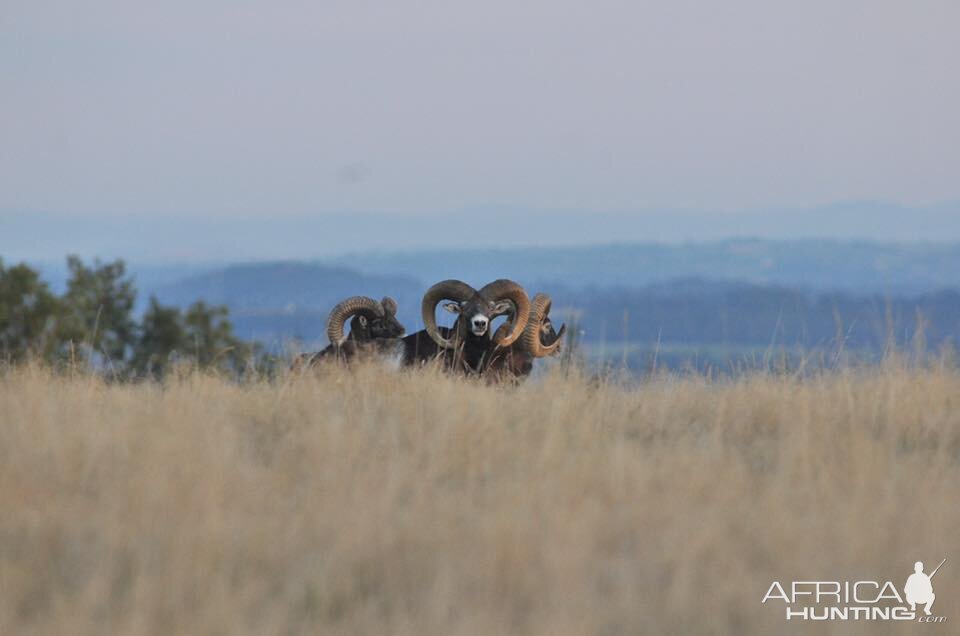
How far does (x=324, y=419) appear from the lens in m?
9.00

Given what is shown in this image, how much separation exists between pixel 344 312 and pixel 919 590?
9.84 m

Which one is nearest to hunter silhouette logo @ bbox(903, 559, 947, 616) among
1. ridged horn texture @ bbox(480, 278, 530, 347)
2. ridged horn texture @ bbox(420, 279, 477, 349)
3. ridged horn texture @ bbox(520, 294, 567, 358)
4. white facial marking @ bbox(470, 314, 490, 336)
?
white facial marking @ bbox(470, 314, 490, 336)

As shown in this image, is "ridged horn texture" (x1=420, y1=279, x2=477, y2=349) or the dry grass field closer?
the dry grass field

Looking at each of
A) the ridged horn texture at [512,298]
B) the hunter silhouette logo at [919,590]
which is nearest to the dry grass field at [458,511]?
the hunter silhouette logo at [919,590]

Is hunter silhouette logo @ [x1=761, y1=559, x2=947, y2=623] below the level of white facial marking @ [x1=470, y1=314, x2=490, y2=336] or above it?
below

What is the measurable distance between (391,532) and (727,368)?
22.1 ft

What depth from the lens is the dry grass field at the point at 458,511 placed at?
5895 millimetres

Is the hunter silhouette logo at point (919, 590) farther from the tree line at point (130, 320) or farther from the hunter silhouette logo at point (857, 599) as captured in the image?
the tree line at point (130, 320)

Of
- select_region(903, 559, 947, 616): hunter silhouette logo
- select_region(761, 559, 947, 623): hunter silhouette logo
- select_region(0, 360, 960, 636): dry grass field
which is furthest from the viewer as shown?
select_region(903, 559, 947, 616): hunter silhouette logo

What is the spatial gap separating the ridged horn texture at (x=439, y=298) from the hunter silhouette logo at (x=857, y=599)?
28.6 ft

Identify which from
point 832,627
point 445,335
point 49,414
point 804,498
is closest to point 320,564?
point 832,627

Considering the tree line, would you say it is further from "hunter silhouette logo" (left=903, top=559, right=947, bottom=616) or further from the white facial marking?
"hunter silhouette logo" (left=903, top=559, right=947, bottom=616)

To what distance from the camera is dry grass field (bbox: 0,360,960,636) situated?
5895mm

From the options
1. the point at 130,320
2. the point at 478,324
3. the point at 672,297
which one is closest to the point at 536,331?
the point at 478,324
